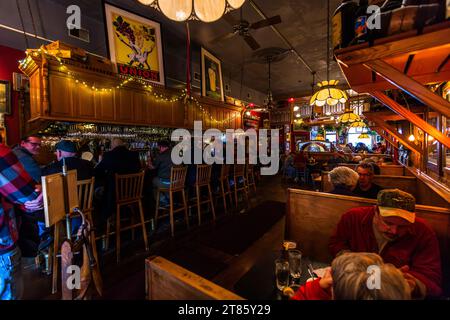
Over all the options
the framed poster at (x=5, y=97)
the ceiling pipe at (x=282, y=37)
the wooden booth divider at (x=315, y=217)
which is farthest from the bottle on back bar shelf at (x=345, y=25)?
the framed poster at (x=5, y=97)

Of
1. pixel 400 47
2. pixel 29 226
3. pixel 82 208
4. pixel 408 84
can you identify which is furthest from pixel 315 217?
pixel 29 226

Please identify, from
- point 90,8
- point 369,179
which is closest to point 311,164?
point 369,179

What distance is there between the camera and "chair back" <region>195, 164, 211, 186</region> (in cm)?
384

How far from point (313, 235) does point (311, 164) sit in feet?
17.7

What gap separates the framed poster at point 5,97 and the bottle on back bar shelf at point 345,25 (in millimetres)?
4771

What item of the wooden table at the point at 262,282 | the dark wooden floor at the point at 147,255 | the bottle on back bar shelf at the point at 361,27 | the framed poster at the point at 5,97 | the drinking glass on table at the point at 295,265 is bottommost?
the dark wooden floor at the point at 147,255

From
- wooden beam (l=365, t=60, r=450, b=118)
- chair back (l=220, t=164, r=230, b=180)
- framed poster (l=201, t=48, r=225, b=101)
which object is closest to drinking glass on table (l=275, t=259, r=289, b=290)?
wooden beam (l=365, t=60, r=450, b=118)

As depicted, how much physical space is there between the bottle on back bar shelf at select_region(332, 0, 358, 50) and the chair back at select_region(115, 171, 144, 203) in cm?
261

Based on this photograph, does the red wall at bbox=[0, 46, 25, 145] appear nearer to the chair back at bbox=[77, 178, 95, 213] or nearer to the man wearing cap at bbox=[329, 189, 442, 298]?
the chair back at bbox=[77, 178, 95, 213]

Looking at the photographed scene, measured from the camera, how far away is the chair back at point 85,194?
220cm

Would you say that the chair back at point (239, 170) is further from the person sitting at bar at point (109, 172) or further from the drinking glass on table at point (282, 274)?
the drinking glass on table at point (282, 274)
